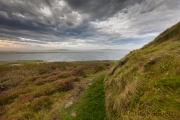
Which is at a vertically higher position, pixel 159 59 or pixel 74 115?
pixel 159 59

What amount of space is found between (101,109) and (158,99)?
4.88 metres

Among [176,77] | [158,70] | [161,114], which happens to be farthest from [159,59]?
[161,114]

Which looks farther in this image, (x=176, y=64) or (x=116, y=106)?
(x=116, y=106)

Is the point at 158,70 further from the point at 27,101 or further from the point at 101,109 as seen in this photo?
the point at 27,101

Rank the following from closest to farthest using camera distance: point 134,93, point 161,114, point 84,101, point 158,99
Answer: point 161,114 < point 158,99 < point 134,93 < point 84,101

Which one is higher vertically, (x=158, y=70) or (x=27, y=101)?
(x=158, y=70)

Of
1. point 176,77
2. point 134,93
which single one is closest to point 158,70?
point 176,77

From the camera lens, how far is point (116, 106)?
19.7 ft

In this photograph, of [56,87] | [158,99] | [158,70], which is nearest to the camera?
[158,99]

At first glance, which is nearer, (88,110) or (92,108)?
(88,110)

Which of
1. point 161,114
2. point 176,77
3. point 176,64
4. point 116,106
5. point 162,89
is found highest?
point 176,64

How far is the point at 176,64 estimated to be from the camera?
4.95m

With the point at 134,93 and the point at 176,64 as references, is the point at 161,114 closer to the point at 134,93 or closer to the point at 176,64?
the point at 134,93

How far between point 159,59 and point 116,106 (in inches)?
156
